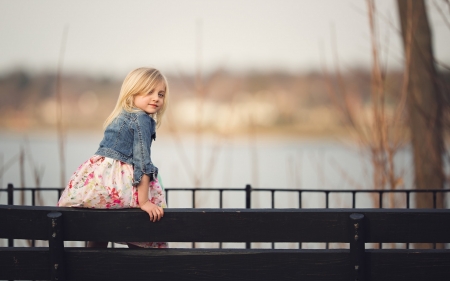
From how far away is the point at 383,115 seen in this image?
14.6 feet

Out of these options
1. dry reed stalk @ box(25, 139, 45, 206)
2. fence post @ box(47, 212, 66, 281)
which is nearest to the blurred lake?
dry reed stalk @ box(25, 139, 45, 206)

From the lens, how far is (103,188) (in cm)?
252

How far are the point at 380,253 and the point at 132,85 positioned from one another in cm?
134

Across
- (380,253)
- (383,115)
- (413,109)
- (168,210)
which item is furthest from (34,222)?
(413,109)

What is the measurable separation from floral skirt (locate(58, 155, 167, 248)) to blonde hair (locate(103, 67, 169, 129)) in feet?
0.72

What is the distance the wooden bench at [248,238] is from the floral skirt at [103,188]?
33 centimetres

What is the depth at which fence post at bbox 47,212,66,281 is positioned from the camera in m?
2.12

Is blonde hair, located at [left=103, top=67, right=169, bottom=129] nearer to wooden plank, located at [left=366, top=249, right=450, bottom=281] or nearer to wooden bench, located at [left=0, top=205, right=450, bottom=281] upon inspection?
wooden bench, located at [left=0, top=205, right=450, bottom=281]

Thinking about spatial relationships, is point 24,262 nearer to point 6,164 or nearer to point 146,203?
point 146,203

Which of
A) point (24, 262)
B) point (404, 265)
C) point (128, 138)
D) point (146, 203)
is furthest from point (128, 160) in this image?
point (404, 265)

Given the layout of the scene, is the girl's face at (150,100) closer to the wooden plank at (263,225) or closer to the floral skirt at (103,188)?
the floral skirt at (103,188)

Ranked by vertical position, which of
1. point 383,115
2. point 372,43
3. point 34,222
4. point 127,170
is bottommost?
point 34,222

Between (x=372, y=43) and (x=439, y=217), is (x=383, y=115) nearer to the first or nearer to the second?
(x=372, y=43)

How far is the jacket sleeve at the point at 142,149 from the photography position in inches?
97.6
